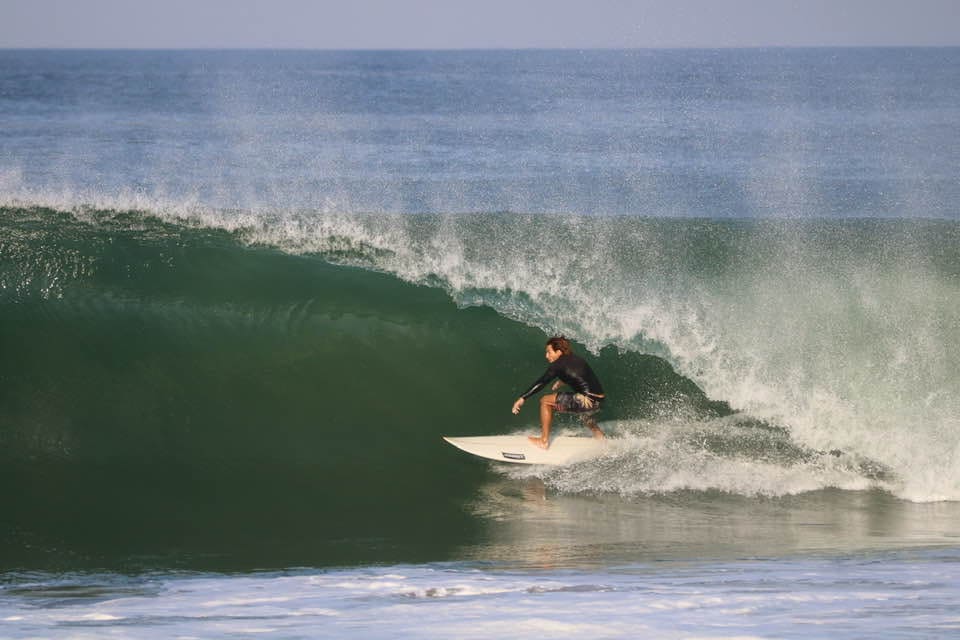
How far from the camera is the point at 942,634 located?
16.6 ft

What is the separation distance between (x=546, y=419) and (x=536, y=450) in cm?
28

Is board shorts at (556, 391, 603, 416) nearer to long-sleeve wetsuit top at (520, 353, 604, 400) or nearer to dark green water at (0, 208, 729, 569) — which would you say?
long-sleeve wetsuit top at (520, 353, 604, 400)

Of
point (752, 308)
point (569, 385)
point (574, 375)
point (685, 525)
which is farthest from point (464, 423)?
point (752, 308)

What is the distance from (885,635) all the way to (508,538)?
120 inches

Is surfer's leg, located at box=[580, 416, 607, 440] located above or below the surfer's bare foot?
above

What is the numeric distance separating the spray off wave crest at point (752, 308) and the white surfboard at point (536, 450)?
40 centimetres

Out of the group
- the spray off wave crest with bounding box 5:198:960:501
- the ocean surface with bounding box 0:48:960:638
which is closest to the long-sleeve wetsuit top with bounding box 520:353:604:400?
the ocean surface with bounding box 0:48:960:638

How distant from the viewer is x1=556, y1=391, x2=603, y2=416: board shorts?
9.08 metres

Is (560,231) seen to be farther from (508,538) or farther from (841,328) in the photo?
(508,538)

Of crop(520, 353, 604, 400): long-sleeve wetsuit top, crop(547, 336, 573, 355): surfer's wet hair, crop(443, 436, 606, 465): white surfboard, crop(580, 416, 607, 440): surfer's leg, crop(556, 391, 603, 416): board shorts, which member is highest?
crop(547, 336, 573, 355): surfer's wet hair

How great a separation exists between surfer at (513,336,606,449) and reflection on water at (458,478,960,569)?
1.89 feet

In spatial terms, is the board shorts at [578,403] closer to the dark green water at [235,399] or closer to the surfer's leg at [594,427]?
the surfer's leg at [594,427]

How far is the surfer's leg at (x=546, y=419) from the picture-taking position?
29.7 ft

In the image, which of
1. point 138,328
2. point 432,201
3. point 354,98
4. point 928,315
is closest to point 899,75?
point 354,98
